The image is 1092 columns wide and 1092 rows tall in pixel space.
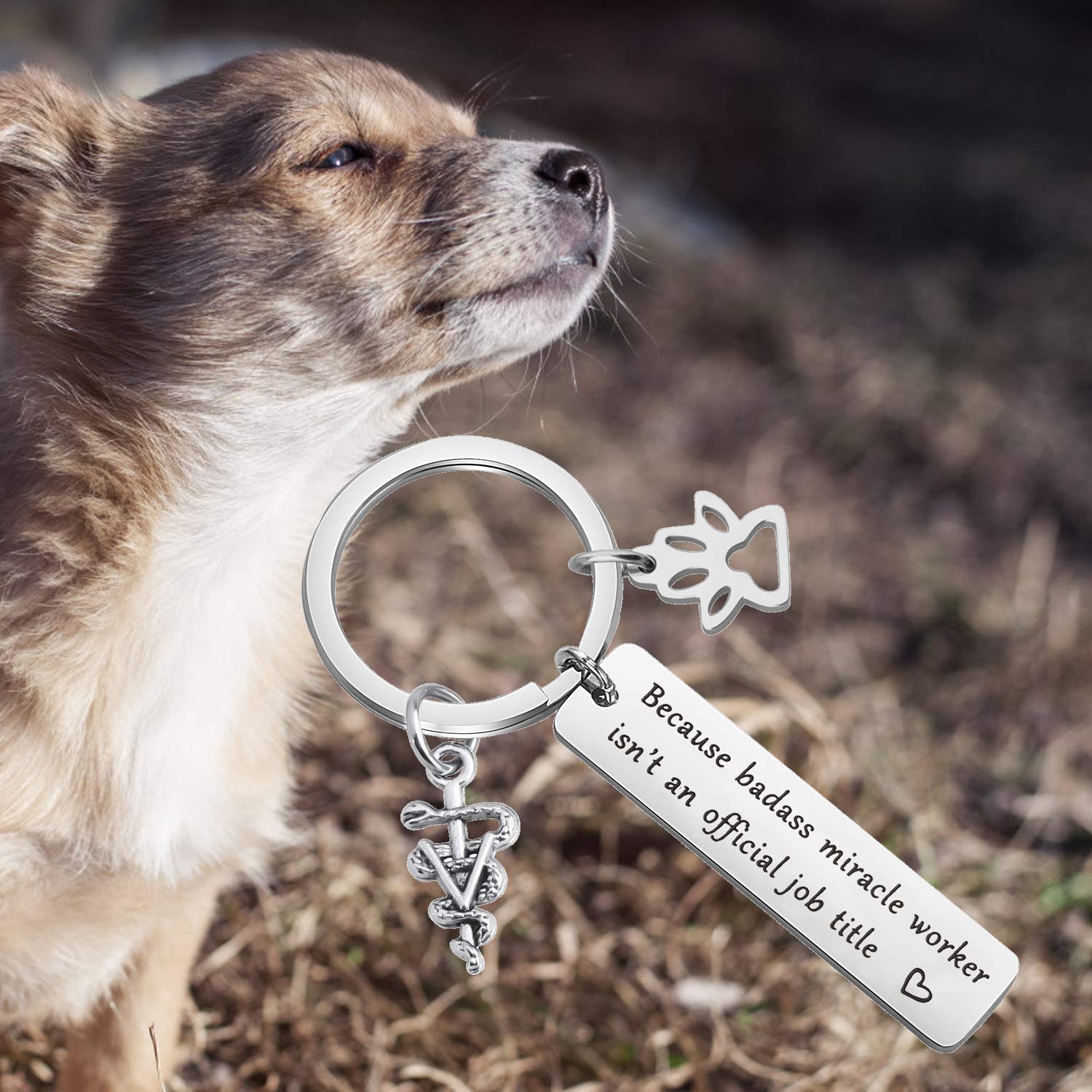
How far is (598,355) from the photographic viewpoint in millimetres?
6305

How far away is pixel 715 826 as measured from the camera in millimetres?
1669

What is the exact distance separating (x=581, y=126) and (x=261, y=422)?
7435mm

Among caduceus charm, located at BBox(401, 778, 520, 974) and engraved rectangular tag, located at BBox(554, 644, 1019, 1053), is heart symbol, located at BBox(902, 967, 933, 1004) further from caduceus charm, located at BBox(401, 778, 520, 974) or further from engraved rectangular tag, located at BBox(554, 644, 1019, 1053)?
caduceus charm, located at BBox(401, 778, 520, 974)

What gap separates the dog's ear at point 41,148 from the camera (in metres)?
2.33

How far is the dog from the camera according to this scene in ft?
7.19

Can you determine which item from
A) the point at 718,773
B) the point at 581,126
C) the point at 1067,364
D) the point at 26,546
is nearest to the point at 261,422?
the point at 26,546

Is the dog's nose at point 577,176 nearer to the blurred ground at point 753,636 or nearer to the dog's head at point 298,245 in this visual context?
the dog's head at point 298,245

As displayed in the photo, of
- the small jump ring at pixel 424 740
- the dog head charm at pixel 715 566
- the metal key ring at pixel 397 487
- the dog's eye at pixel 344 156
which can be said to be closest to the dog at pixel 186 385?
the dog's eye at pixel 344 156

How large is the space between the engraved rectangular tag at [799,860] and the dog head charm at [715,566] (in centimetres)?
12

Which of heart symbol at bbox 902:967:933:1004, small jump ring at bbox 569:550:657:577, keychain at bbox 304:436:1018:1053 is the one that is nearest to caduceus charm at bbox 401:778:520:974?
keychain at bbox 304:436:1018:1053

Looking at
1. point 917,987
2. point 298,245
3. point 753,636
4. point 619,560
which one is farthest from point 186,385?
point 753,636

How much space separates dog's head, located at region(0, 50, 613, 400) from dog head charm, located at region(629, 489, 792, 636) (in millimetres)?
623

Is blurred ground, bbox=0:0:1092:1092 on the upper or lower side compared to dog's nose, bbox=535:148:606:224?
lower

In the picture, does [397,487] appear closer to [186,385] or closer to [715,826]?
[715,826]
